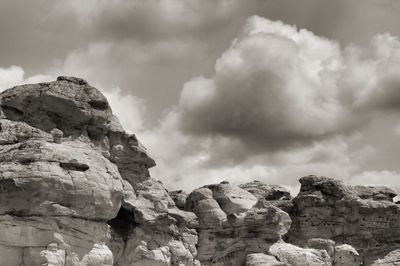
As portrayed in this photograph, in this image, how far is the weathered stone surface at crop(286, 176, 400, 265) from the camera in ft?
153

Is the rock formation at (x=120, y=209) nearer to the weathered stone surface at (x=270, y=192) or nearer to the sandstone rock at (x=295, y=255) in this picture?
the sandstone rock at (x=295, y=255)

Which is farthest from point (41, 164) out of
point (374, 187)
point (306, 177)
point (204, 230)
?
point (374, 187)

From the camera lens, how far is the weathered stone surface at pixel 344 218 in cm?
4669

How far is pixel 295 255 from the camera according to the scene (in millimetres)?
38812

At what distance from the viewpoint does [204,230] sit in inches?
1549

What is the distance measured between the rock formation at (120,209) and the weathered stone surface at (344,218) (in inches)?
3.2

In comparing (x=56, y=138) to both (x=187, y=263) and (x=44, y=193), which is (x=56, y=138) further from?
(x=187, y=263)

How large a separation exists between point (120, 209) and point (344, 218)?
2076 centimetres

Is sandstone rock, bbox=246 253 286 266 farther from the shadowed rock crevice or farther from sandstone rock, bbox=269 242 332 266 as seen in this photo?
the shadowed rock crevice

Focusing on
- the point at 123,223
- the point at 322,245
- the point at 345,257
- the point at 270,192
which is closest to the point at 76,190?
the point at 123,223

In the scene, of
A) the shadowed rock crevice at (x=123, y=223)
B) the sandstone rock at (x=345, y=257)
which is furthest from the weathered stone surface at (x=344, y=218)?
the shadowed rock crevice at (x=123, y=223)

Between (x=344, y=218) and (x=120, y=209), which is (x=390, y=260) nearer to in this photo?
(x=344, y=218)

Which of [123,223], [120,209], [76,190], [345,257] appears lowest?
[76,190]

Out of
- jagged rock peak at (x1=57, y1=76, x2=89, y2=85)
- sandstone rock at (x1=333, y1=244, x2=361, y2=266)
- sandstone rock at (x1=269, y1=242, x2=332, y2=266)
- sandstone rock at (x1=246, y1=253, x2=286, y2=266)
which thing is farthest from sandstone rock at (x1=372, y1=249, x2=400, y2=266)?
jagged rock peak at (x1=57, y1=76, x2=89, y2=85)
